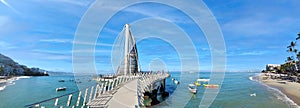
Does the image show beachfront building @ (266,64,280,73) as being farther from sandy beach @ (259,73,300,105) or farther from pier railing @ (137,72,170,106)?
pier railing @ (137,72,170,106)

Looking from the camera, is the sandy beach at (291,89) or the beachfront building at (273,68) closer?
the sandy beach at (291,89)

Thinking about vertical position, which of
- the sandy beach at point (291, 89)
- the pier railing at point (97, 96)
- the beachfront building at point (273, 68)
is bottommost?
the sandy beach at point (291, 89)

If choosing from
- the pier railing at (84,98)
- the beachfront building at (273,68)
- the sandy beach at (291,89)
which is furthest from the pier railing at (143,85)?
the beachfront building at (273,68)

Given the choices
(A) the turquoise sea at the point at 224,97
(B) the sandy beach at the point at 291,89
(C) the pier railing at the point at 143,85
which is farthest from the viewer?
(B) the sandy beach at the point at 291,89

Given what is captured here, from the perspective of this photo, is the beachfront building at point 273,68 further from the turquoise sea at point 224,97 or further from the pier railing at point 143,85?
the pier railing at point 143,85

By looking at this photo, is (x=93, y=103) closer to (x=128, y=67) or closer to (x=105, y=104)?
(x=105, y=104)

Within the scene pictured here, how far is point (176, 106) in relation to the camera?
2289 cm

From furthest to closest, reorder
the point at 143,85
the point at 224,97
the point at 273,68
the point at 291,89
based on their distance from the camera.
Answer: the point at 273,68 → the point at 291,89 → the point at 224,97 → the point at 143,85

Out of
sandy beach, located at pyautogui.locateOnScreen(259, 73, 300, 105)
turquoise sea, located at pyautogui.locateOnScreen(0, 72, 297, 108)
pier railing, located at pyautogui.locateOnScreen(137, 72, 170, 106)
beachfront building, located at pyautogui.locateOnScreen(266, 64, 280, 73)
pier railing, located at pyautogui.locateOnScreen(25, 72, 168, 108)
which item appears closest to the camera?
pier railing, located at pyautogui.locateOnScreen(25, 72, 168, 108)

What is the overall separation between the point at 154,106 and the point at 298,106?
Answer: 1572 centimetres

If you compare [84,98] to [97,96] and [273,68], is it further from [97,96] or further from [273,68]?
[273,68]

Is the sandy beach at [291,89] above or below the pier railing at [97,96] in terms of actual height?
below

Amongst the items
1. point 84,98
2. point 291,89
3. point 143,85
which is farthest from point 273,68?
point 84,98

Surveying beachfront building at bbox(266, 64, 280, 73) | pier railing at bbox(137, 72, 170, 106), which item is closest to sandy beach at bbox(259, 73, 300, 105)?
pier railing at bbox(137, 72, 170, 106)
